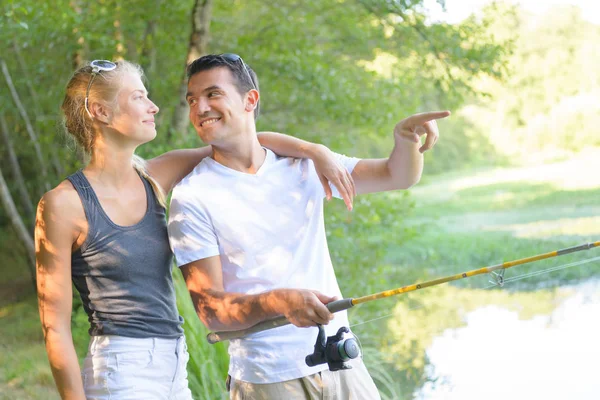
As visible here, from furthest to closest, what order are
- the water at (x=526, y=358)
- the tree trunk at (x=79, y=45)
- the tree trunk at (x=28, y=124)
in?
the tree trunk at (x=28, y=124) → the tree trunk at (x=79, y=45) → the water at (x=526, y=358)

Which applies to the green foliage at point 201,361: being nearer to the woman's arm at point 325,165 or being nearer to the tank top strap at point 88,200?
the woman's arm at point 325,165

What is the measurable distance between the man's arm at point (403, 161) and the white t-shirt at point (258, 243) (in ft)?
0.67

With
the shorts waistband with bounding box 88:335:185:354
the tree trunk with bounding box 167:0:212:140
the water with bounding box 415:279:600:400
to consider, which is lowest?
the water with bounding box 415:279:600:400

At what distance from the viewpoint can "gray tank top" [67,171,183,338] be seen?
1694 mm

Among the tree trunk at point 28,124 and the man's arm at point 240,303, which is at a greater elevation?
the tree trunk at point 28,124

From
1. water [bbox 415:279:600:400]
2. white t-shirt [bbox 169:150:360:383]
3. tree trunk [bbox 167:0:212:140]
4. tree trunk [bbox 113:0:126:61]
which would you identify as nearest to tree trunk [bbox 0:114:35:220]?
tree trunk [bbox 113:0:126:61]

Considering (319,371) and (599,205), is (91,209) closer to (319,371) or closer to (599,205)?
(319,371)

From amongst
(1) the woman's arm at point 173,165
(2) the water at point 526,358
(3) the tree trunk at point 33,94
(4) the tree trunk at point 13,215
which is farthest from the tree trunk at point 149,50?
(1) the woman's arm at point 173,165

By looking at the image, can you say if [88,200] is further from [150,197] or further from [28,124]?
[28,124]

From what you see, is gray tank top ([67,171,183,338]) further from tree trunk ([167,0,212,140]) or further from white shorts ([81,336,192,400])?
tree trunk ([167,0,212,140])

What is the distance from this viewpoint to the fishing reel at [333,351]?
1659 mm

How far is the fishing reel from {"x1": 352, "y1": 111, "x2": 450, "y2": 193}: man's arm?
0.46 metres

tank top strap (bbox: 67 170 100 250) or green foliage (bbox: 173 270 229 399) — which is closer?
tank top strap (bbox: 67 170 100 250)

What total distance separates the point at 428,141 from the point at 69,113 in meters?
0.81
